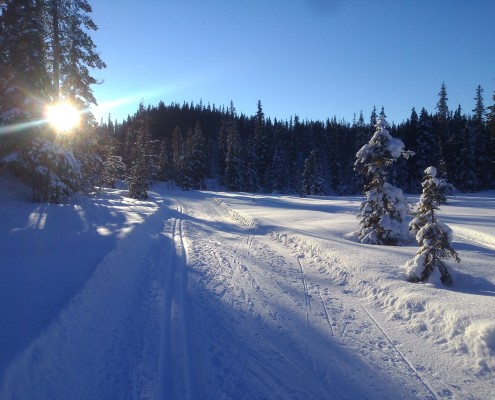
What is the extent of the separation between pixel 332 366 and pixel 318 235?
9083 mm

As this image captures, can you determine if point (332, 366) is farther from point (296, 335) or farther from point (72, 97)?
point (72, 97)

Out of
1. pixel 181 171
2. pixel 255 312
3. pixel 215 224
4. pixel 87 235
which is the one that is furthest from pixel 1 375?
pixel 181 171

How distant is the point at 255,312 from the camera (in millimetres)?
6469

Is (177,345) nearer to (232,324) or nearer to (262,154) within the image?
(232,324)

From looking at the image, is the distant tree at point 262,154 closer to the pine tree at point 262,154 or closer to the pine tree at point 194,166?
the pine tree at point 262,154

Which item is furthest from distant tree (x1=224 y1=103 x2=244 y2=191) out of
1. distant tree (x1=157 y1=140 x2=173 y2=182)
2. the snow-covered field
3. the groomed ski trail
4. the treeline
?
the groomed ski trail

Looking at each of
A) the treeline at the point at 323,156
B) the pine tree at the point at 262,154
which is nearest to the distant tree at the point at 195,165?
the treeline at the point at 323,156

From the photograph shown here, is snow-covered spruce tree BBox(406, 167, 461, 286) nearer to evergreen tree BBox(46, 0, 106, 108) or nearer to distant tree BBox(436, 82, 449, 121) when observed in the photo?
evergreen tree BBox(46, 0, 106, 108)

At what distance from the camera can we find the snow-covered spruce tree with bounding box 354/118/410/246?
12531 mm

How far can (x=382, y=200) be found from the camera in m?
12.9

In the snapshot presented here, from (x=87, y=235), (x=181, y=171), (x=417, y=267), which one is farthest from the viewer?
(x=181, y=171)

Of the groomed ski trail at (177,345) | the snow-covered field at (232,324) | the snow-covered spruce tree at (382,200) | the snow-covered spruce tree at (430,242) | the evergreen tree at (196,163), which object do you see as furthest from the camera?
the evergreen tree at (196,163)

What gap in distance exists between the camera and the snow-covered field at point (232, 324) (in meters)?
4.20

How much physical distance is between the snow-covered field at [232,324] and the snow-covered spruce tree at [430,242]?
380 mm
